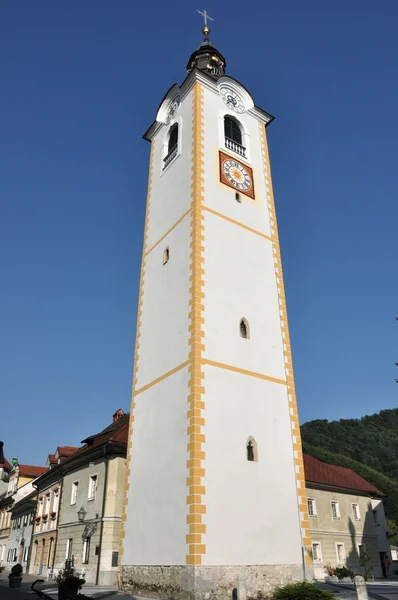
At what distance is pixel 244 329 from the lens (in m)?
16.0

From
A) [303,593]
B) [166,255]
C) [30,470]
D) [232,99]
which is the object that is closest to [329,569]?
[303,593]

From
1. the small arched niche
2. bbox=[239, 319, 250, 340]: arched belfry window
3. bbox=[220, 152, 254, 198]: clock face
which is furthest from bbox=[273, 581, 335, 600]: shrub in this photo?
bbox=[220, 152, 254, 198]: clock face

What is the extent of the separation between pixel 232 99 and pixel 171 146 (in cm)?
368

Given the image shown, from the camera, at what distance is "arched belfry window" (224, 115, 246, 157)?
2058cm

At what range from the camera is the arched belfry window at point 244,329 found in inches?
622

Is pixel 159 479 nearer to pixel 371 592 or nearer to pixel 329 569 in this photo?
pixel 371 592

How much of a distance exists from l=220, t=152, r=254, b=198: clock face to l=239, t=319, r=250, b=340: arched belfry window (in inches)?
235

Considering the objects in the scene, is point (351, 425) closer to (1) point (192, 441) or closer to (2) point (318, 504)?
(2) point (318, 504)

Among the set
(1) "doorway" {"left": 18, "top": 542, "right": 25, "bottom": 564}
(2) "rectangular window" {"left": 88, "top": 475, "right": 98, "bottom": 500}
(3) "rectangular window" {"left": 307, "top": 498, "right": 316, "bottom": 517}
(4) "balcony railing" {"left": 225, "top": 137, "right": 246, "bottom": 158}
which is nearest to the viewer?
(4) "balcony railing" {"left": 225, "top": 137, "right": 246, "bottom": 158}

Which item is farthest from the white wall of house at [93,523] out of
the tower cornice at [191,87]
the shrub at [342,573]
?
the tower cornice at [191,87]

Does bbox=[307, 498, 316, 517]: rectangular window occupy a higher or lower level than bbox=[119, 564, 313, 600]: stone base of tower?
higher

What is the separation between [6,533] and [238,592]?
3615 centimetres

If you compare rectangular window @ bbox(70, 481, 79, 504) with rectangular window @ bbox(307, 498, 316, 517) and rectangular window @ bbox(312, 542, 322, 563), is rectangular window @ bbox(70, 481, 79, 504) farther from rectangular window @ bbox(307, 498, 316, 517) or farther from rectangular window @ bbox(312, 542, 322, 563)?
rectangular window @ bbox(312, 542, 322, 563)

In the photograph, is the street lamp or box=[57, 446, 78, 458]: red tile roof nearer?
the street lamp
